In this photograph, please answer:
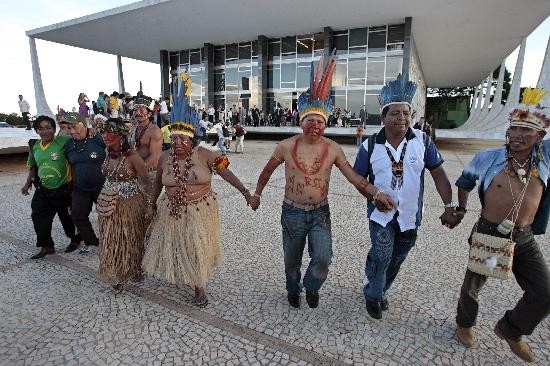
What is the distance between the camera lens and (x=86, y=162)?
3.79 metres

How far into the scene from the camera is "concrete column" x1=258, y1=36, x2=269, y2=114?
82.8 feet

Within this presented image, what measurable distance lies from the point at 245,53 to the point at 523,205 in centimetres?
2727

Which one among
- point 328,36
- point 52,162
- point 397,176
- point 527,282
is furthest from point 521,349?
point 328,36

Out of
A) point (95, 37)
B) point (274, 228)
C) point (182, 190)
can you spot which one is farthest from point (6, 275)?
point (95, 37)

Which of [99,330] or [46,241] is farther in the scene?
[46,241]

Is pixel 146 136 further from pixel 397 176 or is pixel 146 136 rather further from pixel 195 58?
pixel 195 58

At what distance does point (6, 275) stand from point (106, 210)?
1447 mm

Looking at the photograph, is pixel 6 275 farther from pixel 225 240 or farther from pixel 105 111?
pixel 105 111

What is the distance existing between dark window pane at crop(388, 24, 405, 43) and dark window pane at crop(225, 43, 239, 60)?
11.9m

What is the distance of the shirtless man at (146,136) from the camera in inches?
158

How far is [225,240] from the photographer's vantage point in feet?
14.7

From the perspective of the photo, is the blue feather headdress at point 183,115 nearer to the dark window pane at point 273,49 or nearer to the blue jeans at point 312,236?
the blue jeans at point 312,236

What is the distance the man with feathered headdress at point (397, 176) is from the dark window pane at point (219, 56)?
27621 millimetres

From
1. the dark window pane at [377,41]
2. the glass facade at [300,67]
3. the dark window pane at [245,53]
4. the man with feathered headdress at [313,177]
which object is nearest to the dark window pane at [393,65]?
the glass facade at [300,67]
